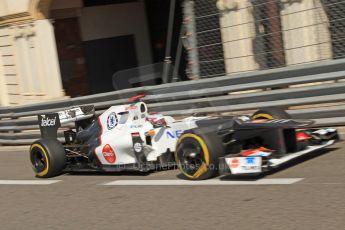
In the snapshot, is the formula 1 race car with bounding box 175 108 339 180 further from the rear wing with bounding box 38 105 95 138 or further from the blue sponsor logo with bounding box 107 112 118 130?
the rear wing with bounding box 38 105 95 138

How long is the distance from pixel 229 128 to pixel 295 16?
456cm

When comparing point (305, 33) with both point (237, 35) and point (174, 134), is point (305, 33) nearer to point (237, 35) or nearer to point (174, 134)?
point (237, 35)

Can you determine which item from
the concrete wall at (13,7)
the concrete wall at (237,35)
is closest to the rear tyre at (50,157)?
the concrete wall at (237,35)

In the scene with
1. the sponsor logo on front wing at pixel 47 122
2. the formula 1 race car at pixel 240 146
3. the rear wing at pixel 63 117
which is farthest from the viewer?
the sponsor logo on front wing at pixel 47 122

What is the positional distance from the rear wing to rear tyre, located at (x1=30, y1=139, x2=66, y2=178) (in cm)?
37

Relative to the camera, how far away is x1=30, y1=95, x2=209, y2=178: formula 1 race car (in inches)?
304

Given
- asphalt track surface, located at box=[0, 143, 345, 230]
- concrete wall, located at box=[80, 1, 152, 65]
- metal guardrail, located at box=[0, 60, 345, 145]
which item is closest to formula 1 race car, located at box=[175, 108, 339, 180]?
asphalt track surface, located at box=[0, 143, 345, 230]

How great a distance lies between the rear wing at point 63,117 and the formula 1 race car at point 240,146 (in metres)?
2.31

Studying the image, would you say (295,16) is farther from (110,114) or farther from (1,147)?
(1,147)

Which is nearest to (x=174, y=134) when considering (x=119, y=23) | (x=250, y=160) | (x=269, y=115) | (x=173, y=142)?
(x=173, y=142)

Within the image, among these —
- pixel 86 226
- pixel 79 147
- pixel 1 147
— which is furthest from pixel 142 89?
pixel 1 147

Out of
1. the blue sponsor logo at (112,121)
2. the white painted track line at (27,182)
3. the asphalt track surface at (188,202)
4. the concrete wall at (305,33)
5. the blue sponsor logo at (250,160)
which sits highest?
the concrete wall at (305,33)

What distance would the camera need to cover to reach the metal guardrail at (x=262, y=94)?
864 centimetres

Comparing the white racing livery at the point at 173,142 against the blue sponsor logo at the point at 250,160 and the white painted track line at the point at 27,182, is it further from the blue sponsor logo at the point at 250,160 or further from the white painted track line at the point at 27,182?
the white painted track line at the point at 27,182
